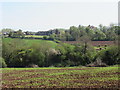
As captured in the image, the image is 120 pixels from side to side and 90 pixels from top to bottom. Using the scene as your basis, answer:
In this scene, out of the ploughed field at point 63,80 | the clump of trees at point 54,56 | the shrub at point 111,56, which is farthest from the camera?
the clump of trees at point 54,56

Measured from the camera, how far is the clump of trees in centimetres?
2817

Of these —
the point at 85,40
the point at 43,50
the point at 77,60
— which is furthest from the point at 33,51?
the point at 85,40

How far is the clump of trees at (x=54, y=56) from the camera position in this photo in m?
28.2

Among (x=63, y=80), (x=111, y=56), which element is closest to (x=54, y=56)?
(x=111, y=56)

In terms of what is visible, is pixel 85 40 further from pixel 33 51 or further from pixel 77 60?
pixel 33 51

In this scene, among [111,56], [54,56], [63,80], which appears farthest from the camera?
[54,56]

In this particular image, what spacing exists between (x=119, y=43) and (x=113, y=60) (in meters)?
2.46

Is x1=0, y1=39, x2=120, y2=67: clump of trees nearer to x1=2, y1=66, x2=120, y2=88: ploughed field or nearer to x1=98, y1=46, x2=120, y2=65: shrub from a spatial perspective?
x1=98, y1=46, x2=120, y2=65: shrub

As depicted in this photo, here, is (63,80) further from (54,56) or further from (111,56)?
(111,56)

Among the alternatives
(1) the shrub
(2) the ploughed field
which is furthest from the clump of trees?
(2) the ploughed field

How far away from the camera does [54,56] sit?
29078 mm

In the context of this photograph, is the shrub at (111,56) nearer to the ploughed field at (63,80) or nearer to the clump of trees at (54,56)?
the clump of trees at (54,56)

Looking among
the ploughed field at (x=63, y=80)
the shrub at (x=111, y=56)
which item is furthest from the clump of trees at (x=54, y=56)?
the ploughed field at (x=63, y=80)

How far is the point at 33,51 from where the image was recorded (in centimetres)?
2894
